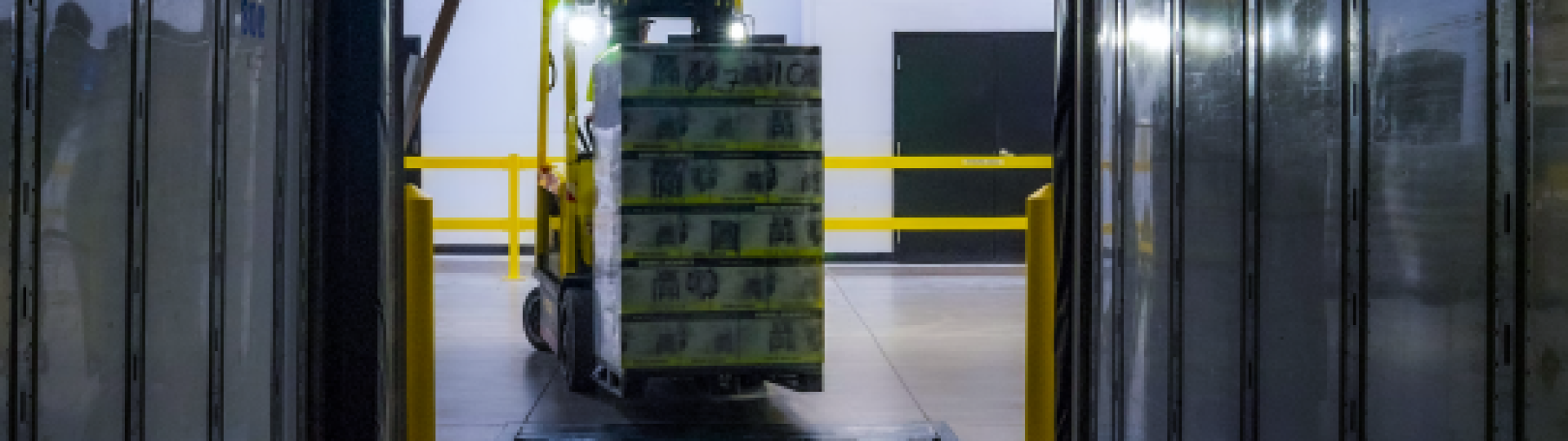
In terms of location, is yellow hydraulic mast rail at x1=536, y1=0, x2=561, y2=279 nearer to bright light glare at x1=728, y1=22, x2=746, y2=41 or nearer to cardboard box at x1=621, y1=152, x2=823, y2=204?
bright light glare at x1=728, y1=22, x2=746, y2=41

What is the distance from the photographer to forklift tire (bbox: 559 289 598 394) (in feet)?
22.6

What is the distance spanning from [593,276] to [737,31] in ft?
5.21

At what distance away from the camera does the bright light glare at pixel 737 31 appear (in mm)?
6711

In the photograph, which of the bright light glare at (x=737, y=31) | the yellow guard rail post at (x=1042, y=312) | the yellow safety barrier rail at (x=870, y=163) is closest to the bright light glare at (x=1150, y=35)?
the yellow guard rail post at (x=1042, y=312)

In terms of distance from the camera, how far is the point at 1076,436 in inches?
163

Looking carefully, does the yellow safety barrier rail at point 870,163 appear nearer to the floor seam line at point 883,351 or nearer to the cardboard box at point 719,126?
the floor seam line at point 883,351

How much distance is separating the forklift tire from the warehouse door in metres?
9.37

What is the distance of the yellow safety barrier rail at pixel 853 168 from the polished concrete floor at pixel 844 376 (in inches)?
66.8

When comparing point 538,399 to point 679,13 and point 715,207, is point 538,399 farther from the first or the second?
point 679,13

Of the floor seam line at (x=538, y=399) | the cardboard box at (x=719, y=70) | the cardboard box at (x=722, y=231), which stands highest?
the cardboard box at (x=719, y=70)

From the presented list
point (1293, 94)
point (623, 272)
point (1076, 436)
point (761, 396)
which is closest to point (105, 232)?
point (1293, 94)

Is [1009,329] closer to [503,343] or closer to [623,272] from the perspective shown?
[503,343]

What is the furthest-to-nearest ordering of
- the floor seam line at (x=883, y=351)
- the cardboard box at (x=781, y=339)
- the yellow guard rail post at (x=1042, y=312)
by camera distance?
the floor seam line at (x=883, y=351) < the cardboard box at (x=781, y=339) < the yellow guard rail post at (x=1042, y=312)

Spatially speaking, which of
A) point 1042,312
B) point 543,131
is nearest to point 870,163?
point 543,131
